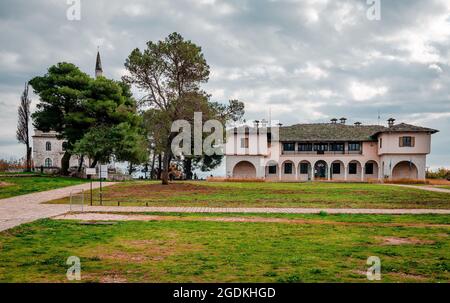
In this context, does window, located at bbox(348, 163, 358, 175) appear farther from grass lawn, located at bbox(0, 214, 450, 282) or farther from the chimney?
grass lawn, located at bbox(0, 214, 450, 282)

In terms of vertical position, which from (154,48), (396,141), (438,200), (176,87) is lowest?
(438,200)

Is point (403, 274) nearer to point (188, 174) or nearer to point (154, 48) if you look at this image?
point (154, 48)

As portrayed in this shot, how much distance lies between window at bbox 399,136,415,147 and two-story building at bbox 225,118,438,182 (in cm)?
172

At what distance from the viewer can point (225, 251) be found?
8836 millimetres

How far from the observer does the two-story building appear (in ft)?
172

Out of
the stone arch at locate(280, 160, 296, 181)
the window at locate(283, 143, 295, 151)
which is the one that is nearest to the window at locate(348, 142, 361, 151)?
the window at locate(283, 143, 295, 151)

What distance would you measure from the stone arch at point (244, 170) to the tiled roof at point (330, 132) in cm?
569

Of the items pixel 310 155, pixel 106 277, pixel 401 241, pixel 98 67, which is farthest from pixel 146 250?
pixel 98 67

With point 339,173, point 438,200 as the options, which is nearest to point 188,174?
A: point 339,173

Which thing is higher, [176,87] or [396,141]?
[176,87]

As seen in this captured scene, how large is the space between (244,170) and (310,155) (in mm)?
9169

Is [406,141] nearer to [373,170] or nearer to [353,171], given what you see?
[373,170]
